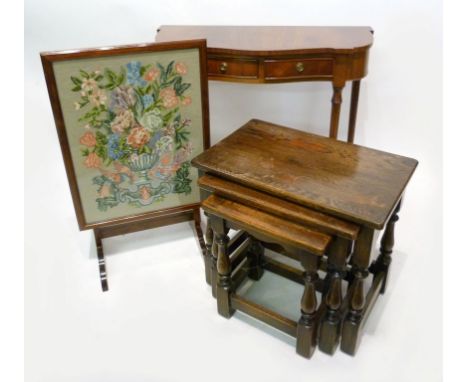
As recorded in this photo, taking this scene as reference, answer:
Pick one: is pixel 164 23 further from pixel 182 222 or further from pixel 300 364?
pixel 300 364

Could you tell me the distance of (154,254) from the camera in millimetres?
2016

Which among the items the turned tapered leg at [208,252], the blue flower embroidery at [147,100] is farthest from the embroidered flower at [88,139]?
the turned tapered leg at [208,252]

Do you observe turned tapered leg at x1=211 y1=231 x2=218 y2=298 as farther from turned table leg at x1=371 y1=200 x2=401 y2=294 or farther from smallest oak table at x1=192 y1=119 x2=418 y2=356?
turned table leg at x1=371 y1=200 x2=401 y2=294

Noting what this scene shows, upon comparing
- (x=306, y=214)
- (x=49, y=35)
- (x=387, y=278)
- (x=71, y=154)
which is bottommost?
(x=387, y=278)

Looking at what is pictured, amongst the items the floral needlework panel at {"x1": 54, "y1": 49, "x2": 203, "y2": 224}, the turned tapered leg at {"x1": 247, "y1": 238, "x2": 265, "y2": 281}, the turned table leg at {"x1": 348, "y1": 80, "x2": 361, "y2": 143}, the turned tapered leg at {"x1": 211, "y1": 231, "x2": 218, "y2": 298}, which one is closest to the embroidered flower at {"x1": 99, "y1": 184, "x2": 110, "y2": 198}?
the floral needlework panel at {"x1": 54, "y1": 49, "x2": 203, "y2": 224}

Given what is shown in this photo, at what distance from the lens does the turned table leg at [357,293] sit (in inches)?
54.0

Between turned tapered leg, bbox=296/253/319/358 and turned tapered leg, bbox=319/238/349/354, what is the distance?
3cm

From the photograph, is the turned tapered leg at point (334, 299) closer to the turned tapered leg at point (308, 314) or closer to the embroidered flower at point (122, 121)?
the turned tapered leg at point (308, 314)

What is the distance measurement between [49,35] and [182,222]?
1270mm

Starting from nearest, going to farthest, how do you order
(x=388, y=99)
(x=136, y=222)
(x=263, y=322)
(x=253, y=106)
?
(x=263, y=322) → (x=136, y=222) → (x=388, y=99) → (x=253, y=106)

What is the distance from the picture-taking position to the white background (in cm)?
155

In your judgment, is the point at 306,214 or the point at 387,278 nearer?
the point at 306,214

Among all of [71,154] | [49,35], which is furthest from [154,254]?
[49,35]

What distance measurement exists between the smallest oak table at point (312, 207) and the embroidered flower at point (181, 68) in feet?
0.92
